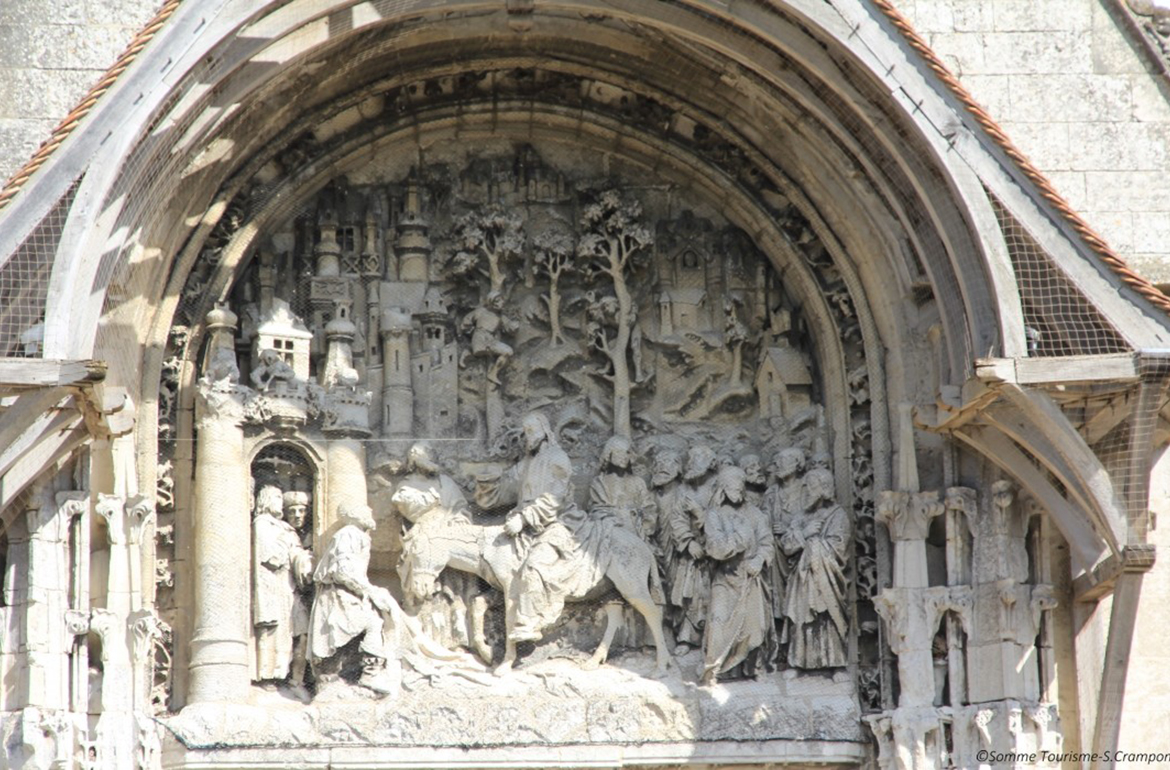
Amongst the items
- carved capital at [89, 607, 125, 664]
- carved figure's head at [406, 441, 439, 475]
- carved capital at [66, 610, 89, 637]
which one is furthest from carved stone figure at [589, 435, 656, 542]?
carved capital at [66, 610, 89, 637]

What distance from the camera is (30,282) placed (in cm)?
1191

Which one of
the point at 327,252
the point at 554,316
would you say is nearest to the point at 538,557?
the point at 554,316

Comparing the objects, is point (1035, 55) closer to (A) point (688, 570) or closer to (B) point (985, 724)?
(A) point (688, 570)

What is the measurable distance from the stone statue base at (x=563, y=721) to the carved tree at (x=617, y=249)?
6.38 ft

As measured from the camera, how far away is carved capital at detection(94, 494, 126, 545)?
1266 cm

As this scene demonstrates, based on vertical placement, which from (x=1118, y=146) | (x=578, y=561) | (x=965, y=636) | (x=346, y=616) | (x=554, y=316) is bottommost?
(x=965, y=636)

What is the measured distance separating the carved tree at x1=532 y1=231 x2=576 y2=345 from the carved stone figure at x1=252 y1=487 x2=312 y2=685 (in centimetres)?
192

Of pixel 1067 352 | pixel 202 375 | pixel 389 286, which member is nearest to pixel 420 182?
pixel 389 286

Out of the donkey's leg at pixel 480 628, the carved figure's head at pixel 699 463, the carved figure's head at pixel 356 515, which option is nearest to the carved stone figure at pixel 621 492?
the carved figure's head at pixel 699 463

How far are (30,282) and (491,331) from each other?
9.93ft

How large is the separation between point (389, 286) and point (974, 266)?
352cm

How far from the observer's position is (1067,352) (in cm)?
1250

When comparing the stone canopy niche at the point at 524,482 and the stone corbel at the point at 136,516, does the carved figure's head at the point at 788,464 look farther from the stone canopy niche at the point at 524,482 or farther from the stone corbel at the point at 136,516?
the stone corbel at the point at 136,516

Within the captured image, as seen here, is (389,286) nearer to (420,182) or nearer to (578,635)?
(420,182)
